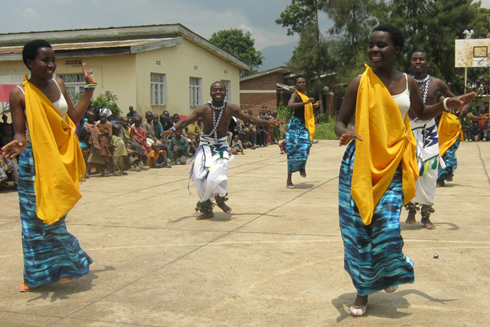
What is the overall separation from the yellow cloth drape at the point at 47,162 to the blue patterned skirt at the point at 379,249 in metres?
2.32

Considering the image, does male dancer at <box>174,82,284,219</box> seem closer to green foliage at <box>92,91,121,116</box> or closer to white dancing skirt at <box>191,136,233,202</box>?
white dancing skirt at <box>191,136,233,202</box>

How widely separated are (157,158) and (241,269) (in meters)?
10.3

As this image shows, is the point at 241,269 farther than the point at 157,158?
No

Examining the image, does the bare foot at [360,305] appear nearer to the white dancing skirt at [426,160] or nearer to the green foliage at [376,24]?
the white dancing skirt at [426,160]

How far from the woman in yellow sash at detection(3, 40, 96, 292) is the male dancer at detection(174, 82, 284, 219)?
2824 millimetres

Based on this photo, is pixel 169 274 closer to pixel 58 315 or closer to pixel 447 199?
pixel 58 315

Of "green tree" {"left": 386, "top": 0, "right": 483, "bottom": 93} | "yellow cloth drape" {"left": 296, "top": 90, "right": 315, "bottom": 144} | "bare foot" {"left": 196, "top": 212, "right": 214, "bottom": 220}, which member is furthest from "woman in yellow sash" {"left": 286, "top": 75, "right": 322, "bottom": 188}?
"green tree" {"left": 386, "top": 0, "right": 483, "bottom": 93}

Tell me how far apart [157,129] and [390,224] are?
13354 millimetres

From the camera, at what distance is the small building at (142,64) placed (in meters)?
20.0

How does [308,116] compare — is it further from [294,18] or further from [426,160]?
[294,18]

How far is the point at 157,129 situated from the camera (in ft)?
55.1

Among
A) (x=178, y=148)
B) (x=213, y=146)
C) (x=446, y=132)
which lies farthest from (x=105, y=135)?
(x=446, y=132)

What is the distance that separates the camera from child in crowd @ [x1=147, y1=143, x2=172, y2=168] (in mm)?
15078

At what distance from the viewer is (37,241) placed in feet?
15.3
